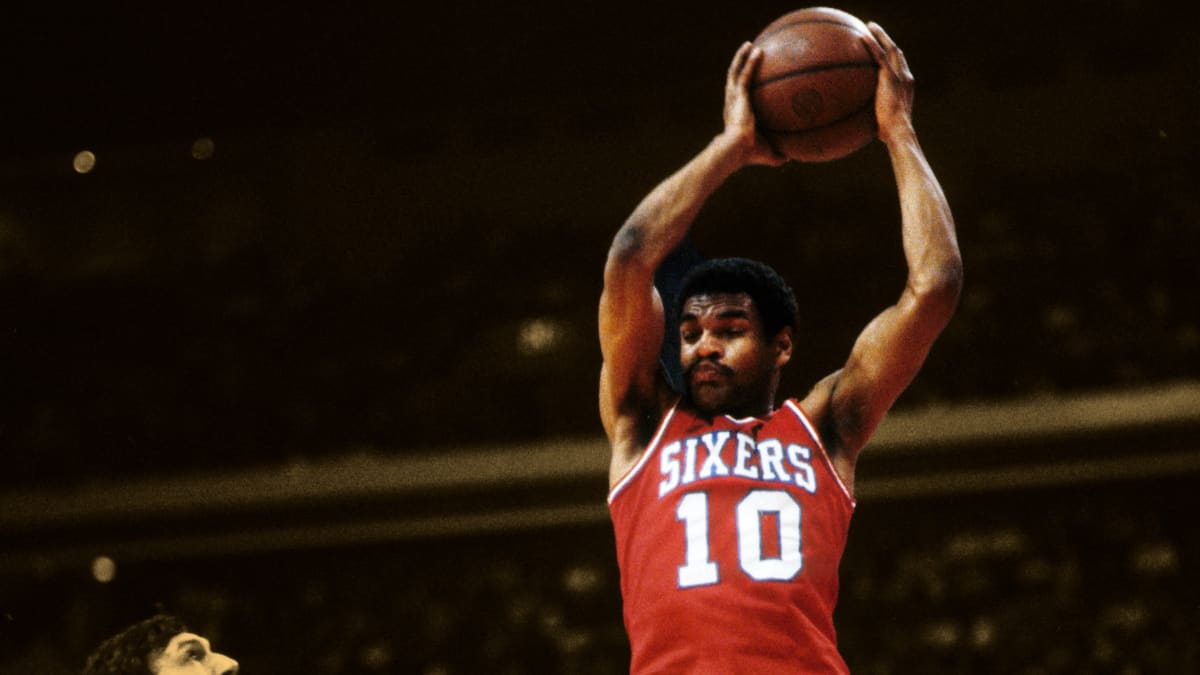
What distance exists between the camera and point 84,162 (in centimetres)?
970

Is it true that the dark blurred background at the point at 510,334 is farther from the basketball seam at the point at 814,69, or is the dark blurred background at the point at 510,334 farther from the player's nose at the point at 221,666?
the basketball seam at the point at 814,69

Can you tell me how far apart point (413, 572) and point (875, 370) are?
6.01 meters

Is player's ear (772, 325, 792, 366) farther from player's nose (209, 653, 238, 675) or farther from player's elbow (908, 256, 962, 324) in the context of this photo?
player's nose (209, 653, 238, 675)

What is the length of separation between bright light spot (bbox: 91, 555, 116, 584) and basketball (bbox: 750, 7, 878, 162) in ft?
23.2

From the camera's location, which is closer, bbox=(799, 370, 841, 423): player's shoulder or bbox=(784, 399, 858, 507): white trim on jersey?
bbox=(784, 399, 858, 507): white trim on jersey

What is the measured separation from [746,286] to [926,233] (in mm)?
375

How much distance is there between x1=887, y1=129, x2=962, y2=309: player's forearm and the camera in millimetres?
2559

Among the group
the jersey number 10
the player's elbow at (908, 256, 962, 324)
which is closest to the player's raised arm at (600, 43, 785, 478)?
the jersey number 10

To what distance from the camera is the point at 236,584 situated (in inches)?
330

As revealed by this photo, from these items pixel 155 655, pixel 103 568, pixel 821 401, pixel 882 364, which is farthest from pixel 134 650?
pixel 103 568

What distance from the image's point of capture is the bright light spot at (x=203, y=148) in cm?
941

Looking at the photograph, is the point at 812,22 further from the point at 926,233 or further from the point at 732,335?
the point at 732,335

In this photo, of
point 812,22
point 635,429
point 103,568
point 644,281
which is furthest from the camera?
point 103,568

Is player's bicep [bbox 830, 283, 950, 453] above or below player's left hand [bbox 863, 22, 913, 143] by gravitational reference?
below
